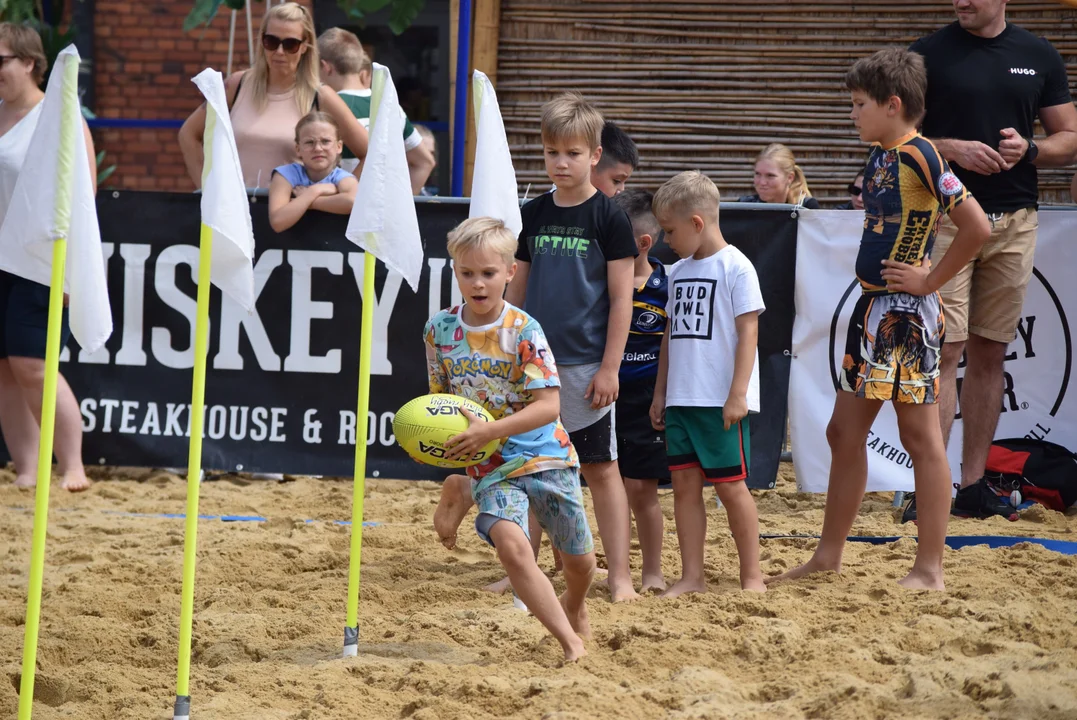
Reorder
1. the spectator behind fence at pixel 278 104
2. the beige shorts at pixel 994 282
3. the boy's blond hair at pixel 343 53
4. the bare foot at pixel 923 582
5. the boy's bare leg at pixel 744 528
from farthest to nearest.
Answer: the boy's blond hair at pixel 343 53
the spectator behind fence at pixel 278 104
the beige shorts at pixel 994 282
the boy's bare leg at pixel 744 528
the bare foot at pixel 923 582

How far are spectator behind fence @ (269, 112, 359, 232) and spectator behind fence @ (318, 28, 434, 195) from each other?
0.50 meters

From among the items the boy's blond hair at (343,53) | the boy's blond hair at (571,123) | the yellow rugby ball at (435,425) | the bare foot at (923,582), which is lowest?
the bare foot at (923,582)

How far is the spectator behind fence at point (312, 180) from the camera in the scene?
6367 mm

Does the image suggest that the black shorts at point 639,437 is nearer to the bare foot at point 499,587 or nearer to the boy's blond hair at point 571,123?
the bare foot at point 499,587

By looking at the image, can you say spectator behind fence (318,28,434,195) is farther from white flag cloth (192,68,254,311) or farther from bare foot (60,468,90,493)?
white flag cloth (192,68,254,311)

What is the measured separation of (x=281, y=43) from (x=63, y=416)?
232 cm

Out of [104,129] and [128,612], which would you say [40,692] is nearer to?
[128,612]

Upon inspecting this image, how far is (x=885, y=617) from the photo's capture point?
13.5 feet

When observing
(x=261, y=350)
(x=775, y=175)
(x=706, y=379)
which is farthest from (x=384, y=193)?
(x=775, y=175)

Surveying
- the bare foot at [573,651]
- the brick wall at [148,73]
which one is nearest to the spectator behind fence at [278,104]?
the bare foot at [573,651]


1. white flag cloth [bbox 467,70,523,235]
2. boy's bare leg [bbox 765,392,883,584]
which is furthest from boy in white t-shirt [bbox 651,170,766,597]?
white flag cloth [bbox 467,70,523,235]

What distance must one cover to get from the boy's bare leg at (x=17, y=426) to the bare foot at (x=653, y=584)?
3669 mm

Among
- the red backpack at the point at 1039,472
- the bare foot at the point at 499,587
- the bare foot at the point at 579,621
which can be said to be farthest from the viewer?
the red backpack at the point at 1039,472

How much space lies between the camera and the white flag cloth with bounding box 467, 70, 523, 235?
4.40 metres
